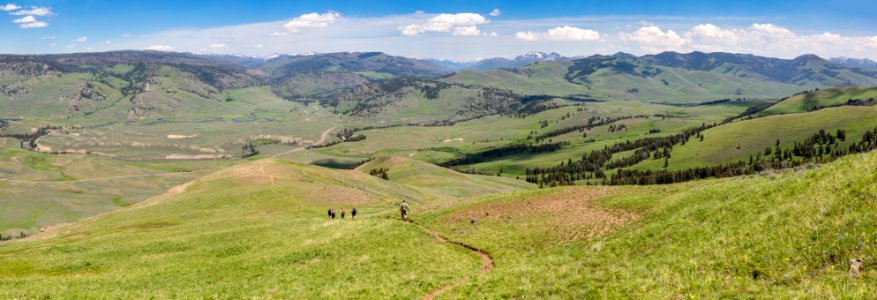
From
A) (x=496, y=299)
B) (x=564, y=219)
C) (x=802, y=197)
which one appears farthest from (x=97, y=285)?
(x=802, y=197)

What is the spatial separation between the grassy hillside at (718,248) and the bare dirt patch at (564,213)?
392mm

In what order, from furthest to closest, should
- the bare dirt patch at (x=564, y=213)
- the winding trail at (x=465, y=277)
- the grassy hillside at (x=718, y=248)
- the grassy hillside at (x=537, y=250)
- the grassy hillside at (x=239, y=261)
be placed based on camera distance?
the bare dirt patch at (x=564, y=213), the grassy hillside at (x=239, y=261), the winding trail at (x=465, y=277), the grassy hillside at (x=537, y=250), the grassy hillside at (x=718, y=248)

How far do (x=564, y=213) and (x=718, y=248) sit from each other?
26.5m

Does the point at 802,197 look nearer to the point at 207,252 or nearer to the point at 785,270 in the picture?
the point at 785,270

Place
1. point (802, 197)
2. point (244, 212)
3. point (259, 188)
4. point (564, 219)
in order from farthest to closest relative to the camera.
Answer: point (259, 188), point (244, 212), point (564, 219), point (802, 197)

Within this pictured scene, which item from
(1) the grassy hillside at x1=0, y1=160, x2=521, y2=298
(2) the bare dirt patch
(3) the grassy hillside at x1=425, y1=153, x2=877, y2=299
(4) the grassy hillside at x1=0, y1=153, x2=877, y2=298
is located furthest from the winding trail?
(2) the bare dirt patch

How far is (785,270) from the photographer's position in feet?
76.1

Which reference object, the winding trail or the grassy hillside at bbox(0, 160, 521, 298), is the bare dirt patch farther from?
the grassy hillside at bbox(0, 160, 521, 298)

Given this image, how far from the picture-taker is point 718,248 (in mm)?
27953

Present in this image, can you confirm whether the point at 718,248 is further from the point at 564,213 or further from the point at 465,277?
the point at 564,213

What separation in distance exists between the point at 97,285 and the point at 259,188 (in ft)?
250

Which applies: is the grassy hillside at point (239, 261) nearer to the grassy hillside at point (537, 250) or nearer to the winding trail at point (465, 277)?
the grassy hillside at point (537, 250)

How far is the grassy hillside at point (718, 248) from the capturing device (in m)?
22.5

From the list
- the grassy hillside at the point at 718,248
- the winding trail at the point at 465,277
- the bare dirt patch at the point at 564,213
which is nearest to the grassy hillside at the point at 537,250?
the grassy hillside at the point at 718,248
